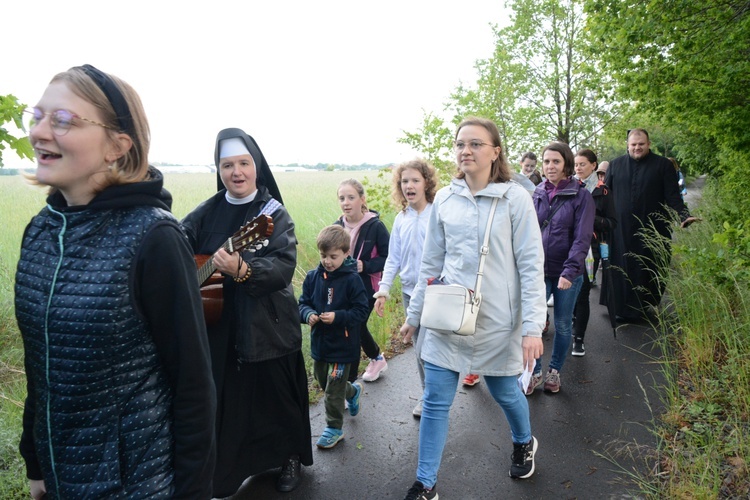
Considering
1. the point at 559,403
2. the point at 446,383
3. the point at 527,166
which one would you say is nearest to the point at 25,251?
the point at 446,383

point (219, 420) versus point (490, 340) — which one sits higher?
point (490, 340)

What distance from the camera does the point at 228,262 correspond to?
290cm

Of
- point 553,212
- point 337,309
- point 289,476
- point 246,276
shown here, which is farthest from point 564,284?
point 246,276

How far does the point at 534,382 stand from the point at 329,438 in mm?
2030

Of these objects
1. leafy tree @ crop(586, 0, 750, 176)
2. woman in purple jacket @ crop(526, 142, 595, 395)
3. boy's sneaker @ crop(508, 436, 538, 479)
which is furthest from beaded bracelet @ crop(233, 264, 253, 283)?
leafy tree @ crop(586, 0, 750, 176)

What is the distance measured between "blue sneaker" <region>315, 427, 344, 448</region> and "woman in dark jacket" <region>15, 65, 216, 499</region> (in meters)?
2.54

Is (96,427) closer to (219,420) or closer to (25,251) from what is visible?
(25,251)

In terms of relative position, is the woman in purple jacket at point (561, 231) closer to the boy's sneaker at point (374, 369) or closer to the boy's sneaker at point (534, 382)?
the boy's sneaker at point (534, 382)

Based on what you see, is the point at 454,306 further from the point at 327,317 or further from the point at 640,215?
the point at 640,215

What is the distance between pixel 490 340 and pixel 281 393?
130 cm

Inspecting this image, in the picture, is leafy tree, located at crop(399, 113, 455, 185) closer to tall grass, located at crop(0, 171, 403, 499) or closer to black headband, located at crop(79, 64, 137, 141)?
tall grass, located at crop(0, 171, 403, 499)

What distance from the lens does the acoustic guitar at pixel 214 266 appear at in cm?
285

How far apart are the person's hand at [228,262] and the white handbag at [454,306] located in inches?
42.2

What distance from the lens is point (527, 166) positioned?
9.48m
